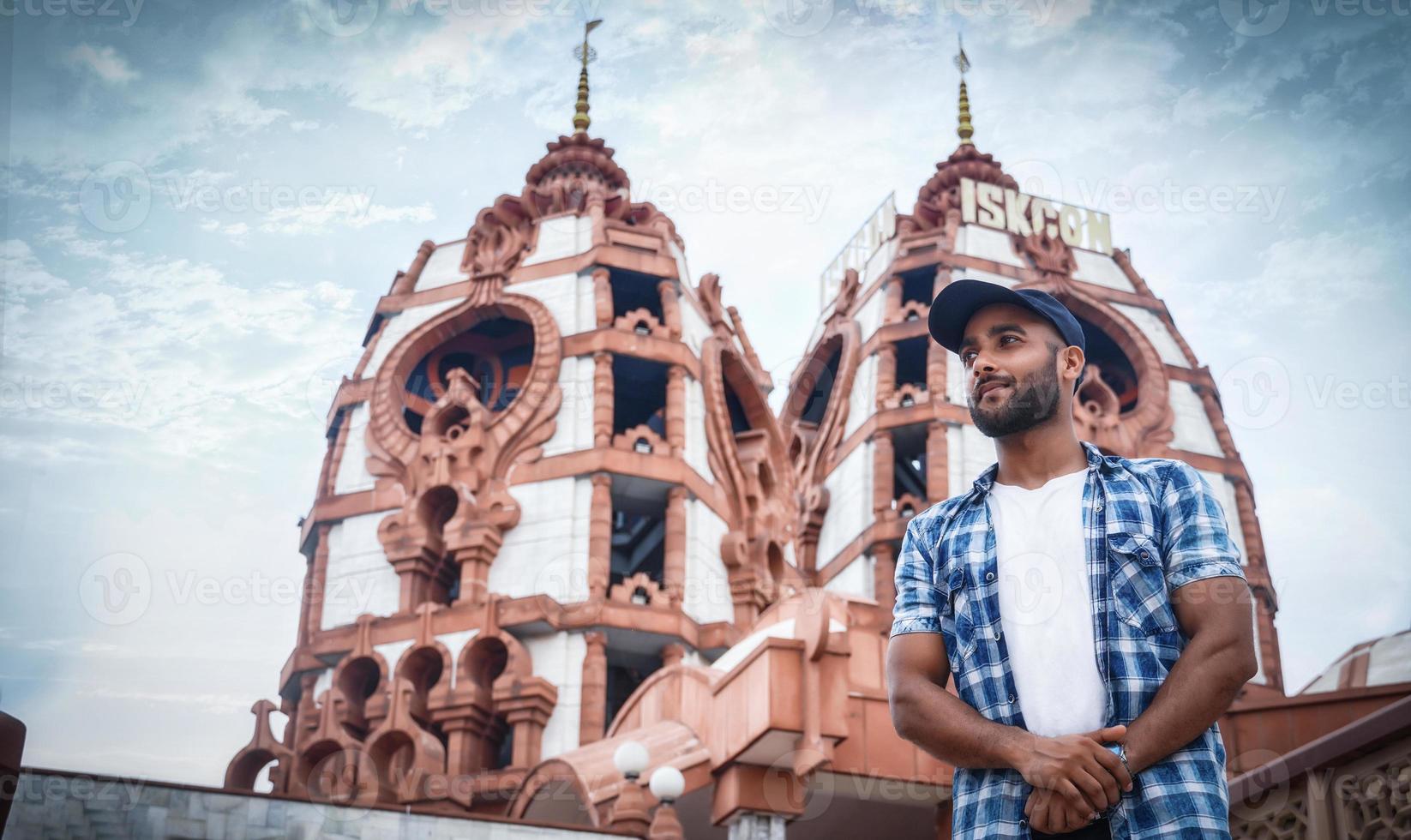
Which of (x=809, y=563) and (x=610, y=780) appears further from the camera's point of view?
(x=809, y=563)

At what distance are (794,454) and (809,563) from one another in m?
→ 4.85

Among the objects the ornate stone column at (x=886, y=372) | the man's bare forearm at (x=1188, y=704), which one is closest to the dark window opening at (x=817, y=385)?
the ornate stone column at (x=886, y=372)

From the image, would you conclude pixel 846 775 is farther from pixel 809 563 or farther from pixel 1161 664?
pixel 809 563

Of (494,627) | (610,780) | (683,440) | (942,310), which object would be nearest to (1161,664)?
(942,310)

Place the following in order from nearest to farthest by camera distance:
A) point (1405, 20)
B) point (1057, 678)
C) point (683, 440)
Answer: point (1057, 678) < point (1405, 20) < point (683, 440)

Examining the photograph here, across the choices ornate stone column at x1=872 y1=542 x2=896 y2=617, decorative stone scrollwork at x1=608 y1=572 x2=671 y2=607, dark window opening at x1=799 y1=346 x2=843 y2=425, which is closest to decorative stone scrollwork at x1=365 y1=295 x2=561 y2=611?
decorative stone scrollwork at x1=608 y1=572 x2=671 y2=607

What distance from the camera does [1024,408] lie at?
14.9 ft

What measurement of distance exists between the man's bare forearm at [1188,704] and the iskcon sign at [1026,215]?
46.5 meters

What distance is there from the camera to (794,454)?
51031 millimetres

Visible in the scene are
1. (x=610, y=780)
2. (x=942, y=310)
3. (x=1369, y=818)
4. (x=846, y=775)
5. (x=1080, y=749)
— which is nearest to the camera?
(x=1080, y=749)

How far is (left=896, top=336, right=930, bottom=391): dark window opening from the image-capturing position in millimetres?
46812

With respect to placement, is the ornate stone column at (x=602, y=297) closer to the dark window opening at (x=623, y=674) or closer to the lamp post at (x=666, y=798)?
the dark window opening at (x=623, y=674)

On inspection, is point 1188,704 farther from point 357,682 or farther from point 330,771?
point 357,682

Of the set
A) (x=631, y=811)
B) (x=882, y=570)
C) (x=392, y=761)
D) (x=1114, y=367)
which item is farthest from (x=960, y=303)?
(x=1114, y=367)
